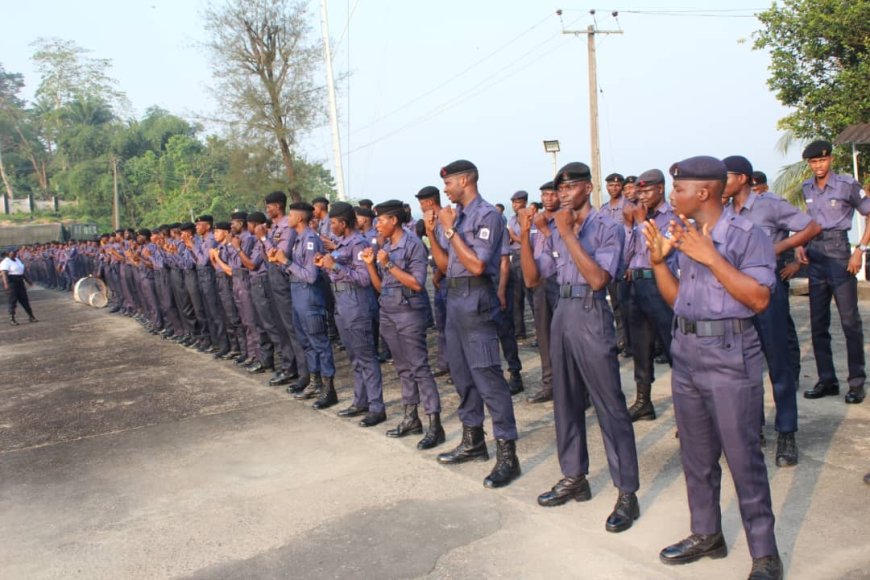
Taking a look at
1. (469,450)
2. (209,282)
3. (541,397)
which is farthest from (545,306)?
(209,282)

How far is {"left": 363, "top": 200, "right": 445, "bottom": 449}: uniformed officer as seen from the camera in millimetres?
5273

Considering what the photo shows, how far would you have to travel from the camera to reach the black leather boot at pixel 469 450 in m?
4.77

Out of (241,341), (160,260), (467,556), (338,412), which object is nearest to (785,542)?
(467,556)

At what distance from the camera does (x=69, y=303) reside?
21.5 metres

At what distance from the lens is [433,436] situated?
5207 millimetres

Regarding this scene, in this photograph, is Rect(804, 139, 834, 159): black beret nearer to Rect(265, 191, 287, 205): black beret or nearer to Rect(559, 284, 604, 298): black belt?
Rect(559, 284, 604, 298): black belt

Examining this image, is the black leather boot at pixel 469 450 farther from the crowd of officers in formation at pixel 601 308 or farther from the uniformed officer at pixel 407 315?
the uniformed officer at pixel 407 315

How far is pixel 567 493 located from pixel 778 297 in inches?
77.7

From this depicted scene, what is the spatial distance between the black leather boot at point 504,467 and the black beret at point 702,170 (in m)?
2.13

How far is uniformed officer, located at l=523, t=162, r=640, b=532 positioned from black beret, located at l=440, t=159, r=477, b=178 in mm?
769

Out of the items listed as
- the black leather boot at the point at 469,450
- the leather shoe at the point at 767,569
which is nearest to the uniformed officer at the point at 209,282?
the black leather boot at the point at 469,450

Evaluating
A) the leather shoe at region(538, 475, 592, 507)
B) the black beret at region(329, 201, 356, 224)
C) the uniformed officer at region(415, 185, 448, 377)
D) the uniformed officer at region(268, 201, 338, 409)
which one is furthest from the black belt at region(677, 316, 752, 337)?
the uniformed officer at region(268, 201, 338, 409)

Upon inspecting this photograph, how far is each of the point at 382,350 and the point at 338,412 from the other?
9.85 ft

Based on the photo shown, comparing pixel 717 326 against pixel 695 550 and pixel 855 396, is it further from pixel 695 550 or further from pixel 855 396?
pixel 855 396
